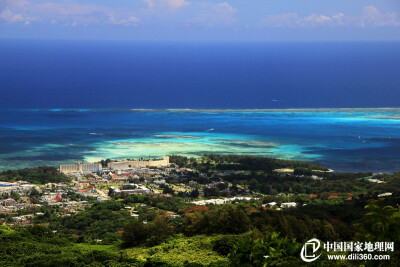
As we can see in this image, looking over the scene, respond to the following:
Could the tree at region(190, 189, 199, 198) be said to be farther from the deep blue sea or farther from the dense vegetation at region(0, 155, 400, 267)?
the deep blue sea

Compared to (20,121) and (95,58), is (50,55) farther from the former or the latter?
(20,121)

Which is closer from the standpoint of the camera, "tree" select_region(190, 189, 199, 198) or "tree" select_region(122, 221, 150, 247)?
"tree" select_region(122, 221, 150, 247)

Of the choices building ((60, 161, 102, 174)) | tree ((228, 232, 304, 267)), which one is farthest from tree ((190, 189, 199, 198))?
tree ((228, 232, 304, 267))

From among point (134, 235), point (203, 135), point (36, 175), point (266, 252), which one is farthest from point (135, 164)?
point (266, 252)

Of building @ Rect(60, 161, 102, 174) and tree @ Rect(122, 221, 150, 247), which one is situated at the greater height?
tree @ Rect(122, 221, 150, 247)

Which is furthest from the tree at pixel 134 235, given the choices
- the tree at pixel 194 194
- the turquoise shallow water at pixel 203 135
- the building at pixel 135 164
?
the turquoise shallow water at pixel 203 135

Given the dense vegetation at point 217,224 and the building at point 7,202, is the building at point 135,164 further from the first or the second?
the building at point 7,202
